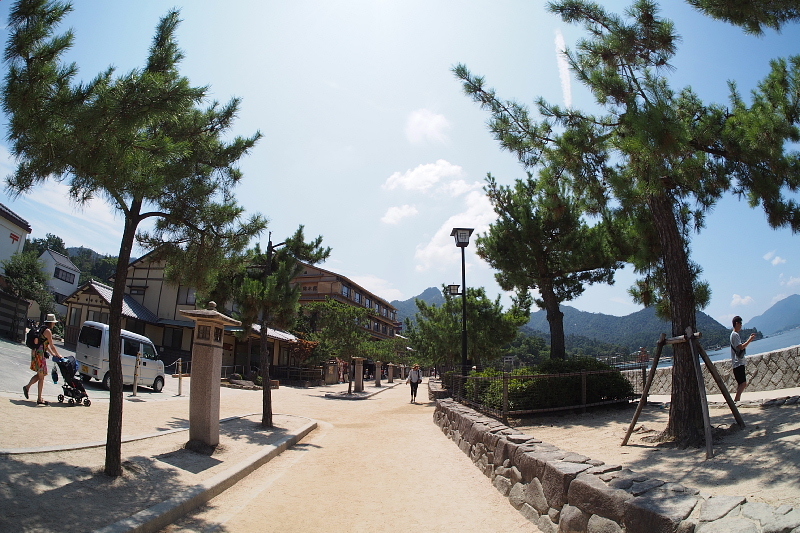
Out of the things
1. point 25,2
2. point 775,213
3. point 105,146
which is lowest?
point 105,146

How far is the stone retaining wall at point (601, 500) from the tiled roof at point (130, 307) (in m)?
23.6

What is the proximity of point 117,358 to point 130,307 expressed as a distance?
2454cm

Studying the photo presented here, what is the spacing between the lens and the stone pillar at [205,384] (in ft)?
22.2

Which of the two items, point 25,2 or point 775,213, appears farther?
point 775,213

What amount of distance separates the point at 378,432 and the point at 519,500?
6.47m

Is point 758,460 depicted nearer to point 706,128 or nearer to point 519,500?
point 519,500

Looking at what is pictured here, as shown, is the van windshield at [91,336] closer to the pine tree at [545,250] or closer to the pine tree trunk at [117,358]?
the pine tree trunk at [117,358]

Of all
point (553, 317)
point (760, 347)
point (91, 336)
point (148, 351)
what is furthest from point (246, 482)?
point (760, 347)

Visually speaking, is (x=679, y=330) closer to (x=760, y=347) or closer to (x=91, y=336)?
(x=760, y=347)

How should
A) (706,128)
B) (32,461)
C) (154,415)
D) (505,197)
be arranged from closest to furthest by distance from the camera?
(32,461) < (706,128) < (154,415) < (505,197)

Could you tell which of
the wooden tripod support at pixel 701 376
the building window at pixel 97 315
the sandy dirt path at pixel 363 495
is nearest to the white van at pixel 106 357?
the sandy dirt path at pixel 363 495

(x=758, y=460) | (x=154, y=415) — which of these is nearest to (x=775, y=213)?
(x=758, y=460)

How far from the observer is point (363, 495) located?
Result: 559 cm

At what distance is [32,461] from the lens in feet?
14.8
